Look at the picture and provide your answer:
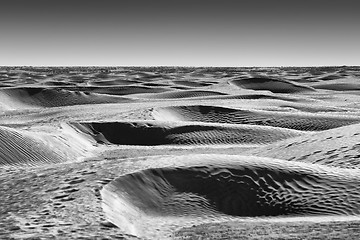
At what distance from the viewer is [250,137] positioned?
19.8 feet

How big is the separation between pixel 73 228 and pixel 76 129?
405cm

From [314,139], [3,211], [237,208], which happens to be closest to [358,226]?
[237,208]

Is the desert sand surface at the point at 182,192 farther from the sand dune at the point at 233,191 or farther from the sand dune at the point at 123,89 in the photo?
the sand dune at the point at 123,89

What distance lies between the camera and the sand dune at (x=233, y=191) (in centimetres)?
262

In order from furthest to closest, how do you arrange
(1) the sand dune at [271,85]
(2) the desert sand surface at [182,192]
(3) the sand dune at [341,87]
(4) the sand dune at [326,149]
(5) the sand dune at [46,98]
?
1. (3) the sand dune at [341,87]
2. (1) the sand dune at [271,85]
3. (5) the sand dune at [46,98]
4. (4) the sand dune at [326,149]
5. (2) the desert sand surface at [182,192]

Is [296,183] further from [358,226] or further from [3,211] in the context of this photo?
[3,211]

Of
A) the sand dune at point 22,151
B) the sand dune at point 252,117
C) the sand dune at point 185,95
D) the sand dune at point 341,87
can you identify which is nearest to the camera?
the sand dune at point 22,151

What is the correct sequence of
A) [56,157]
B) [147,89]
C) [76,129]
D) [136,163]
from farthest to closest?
[147,89], [76,129], [56,157], [136,163]

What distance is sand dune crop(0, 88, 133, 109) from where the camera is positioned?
37.9 feet

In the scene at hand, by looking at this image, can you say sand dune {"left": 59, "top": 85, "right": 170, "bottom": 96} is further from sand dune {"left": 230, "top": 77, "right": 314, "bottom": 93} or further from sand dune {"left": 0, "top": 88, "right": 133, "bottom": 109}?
sand dune {"left": 230, "top": 77, "right": 314, "bottom": 93}

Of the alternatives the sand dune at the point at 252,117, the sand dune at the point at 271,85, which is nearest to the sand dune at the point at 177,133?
the sand dune at the point at 252,117

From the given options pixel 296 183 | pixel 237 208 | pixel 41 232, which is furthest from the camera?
pixel 296 183

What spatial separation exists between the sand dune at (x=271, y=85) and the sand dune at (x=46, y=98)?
6692mm

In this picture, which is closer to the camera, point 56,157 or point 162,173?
point 162,173
